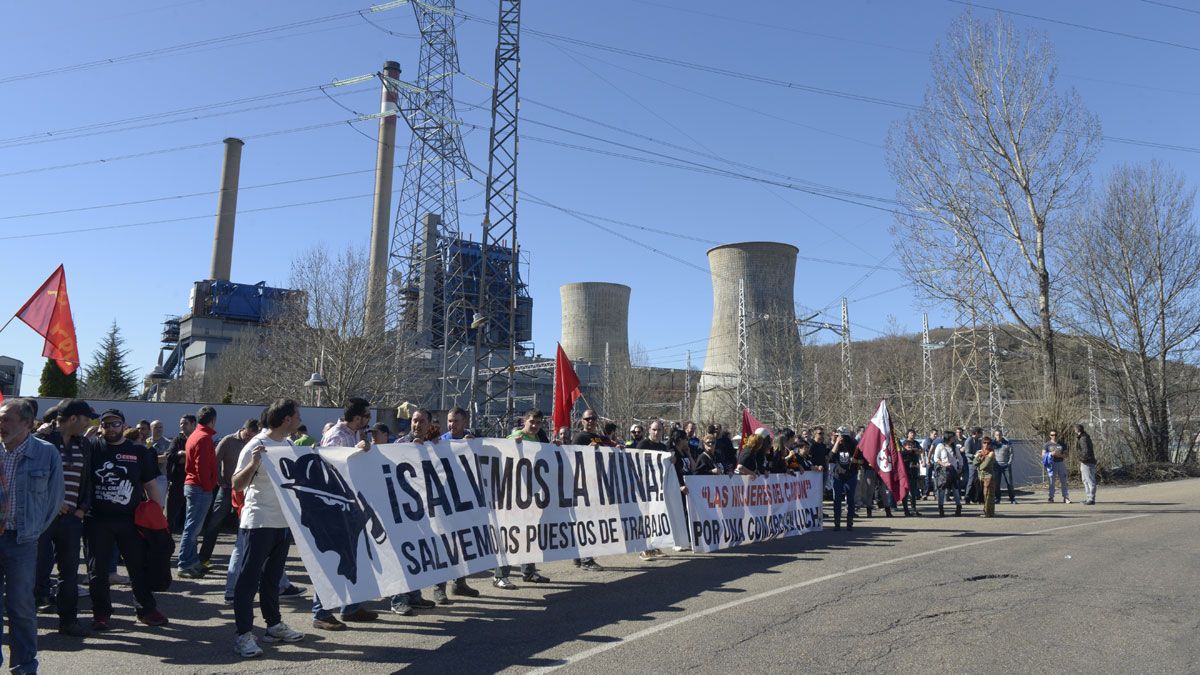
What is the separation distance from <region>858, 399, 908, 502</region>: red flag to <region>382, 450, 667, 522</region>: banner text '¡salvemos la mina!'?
21.6ft

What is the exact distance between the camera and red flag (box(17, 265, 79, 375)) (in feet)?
38.6

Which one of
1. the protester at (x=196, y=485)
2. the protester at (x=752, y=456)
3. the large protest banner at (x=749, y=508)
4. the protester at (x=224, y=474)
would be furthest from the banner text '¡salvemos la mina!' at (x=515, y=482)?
the protester at (x=196, y=485)

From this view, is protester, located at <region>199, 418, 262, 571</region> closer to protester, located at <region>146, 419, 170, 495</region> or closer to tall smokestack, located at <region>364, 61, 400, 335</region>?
protester, located at <region>146, 419, 170, 495</region>

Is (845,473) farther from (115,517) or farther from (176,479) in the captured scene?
(115,517)

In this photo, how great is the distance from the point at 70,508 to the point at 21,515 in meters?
1.24

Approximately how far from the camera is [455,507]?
7418 millimetres

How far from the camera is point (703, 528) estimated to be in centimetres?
1065

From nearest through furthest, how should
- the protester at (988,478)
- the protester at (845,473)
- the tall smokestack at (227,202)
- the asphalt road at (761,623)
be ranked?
the asphalt road at (761,623), the protester at (845,473), the protester at (988,478), the tall smokestack at (227,202)

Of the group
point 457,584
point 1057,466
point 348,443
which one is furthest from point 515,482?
point 1057,466

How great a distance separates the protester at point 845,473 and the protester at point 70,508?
10.9 meters

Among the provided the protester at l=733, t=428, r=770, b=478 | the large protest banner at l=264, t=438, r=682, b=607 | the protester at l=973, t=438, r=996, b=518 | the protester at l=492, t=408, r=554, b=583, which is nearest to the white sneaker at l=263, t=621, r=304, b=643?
the large protest banner at l=264, t=438, r=682, b=607

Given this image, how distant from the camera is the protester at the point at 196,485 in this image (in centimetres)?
905

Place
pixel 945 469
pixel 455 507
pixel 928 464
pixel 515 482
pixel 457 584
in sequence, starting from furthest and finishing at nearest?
pixel 928 464 → pixel 945 469 → pixel 515 482 → pixel 457 584 → pixel 455 507

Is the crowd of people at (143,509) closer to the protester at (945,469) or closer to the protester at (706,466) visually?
the protester at (706,466)
